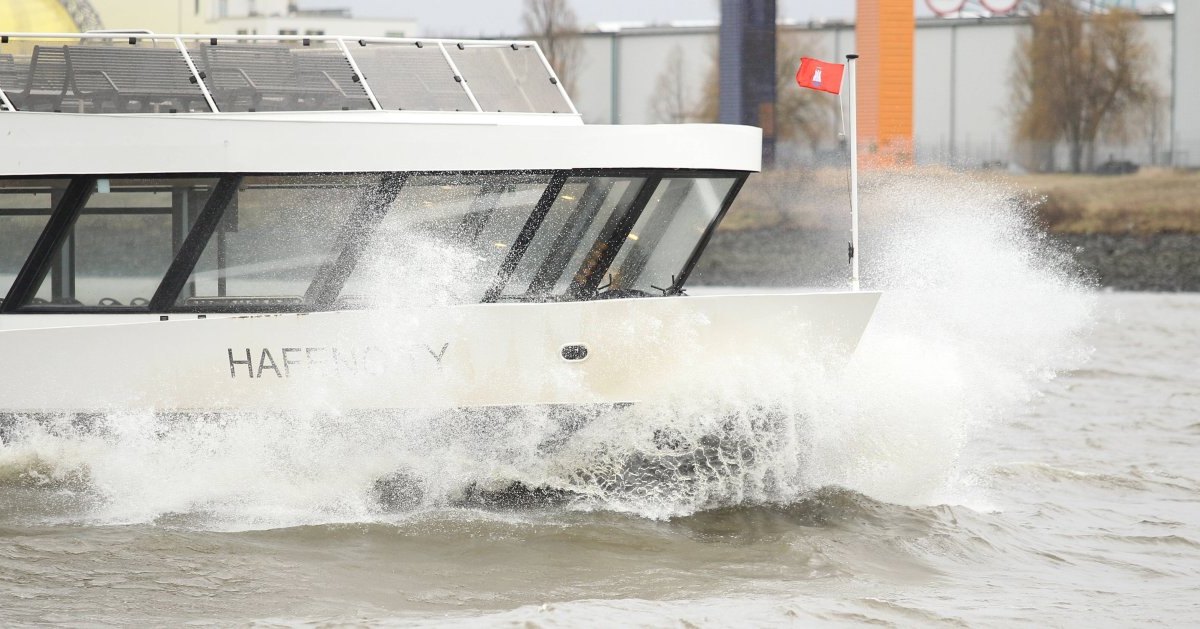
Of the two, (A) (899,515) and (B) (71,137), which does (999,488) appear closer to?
(A) (899,515)

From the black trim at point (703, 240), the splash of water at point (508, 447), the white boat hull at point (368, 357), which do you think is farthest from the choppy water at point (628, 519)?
the black trim at point (703, 240)

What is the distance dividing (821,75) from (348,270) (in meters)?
Result: 3.29

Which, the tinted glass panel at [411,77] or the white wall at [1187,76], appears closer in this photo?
the tinted glass panel at [411,77]

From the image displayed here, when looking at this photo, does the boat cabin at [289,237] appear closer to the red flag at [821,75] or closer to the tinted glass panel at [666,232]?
the tinted glass panel at [666,232]

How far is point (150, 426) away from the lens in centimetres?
942

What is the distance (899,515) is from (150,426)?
4.89 m

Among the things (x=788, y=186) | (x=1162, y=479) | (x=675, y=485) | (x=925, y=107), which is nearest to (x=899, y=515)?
(x=675, y=485)

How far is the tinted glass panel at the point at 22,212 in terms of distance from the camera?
9.55 m

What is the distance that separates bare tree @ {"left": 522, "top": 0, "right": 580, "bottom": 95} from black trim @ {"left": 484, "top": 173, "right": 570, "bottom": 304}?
37325 mm

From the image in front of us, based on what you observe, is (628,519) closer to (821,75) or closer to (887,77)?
(821,75)

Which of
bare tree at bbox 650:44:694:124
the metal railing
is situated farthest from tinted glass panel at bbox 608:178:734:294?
bare tree at bbox 650:44:694:124

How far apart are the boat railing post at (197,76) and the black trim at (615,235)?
2.66 m

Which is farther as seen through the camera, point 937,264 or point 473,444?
point 937,264

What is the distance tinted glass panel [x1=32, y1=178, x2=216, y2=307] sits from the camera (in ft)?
31.2
